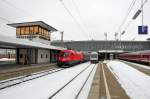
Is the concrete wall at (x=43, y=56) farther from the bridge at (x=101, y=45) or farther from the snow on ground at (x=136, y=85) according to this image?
the bridge at (x=101, y=45)

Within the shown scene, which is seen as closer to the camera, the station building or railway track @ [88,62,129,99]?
railway track @ [88,62,129,99]

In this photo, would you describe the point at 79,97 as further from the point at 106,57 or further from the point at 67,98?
the point at 106,57

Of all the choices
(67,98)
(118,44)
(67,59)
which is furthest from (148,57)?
(118,44)

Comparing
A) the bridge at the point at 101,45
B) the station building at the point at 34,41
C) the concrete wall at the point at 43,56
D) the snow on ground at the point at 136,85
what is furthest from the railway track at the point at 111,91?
the bridge at the point at 101,45

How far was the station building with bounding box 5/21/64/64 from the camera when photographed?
44441 millimetres

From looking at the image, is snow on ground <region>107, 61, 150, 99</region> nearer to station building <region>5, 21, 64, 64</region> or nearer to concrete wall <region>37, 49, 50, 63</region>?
station building <region>5, 21, 64, 64</region>

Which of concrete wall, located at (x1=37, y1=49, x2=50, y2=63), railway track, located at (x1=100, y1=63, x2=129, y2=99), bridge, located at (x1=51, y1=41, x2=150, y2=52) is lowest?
railway track, located at (x1=100, y1=63, x2=129, y2=99)

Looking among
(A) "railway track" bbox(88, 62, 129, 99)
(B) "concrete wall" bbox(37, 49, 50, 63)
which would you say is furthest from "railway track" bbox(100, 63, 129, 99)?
(B) "concrete wall" bbox(37, 49, 50, 63)

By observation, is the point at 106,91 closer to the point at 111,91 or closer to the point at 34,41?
the point at 111,91

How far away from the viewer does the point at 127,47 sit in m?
88.4

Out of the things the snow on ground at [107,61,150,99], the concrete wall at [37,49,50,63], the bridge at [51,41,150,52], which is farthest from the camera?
the bridge at [51,41,150,52]

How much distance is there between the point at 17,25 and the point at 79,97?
141 ft

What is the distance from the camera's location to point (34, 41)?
43.9 metres

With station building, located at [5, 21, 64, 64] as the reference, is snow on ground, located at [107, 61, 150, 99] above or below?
below
